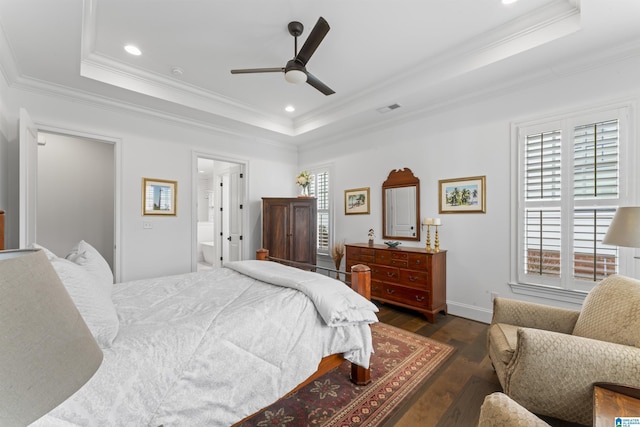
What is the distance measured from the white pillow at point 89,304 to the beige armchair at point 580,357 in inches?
82.1

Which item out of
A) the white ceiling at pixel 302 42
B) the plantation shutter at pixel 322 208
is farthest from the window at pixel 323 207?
the white ceiling at pixel 302 42

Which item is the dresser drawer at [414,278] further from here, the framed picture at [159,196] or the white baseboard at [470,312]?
the framed picture at [159,196]

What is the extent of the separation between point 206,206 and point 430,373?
7778 mm

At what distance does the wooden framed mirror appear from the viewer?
397 cm

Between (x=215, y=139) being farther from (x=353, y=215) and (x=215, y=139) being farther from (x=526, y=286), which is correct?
(x=526, y=286)

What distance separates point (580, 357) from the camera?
53.8 inches

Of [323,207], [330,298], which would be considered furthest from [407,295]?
[323,207]

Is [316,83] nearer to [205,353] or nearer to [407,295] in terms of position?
[205,353]

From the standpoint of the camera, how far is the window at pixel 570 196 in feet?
A: 8.53

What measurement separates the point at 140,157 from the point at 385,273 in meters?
3.74

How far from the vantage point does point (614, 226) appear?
1826mm

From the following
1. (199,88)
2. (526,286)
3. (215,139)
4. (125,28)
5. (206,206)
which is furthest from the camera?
(206,206)

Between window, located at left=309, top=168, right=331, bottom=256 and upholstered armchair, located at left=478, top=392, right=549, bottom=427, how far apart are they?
4.18 metres

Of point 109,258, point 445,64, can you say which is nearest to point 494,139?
point 445,64
